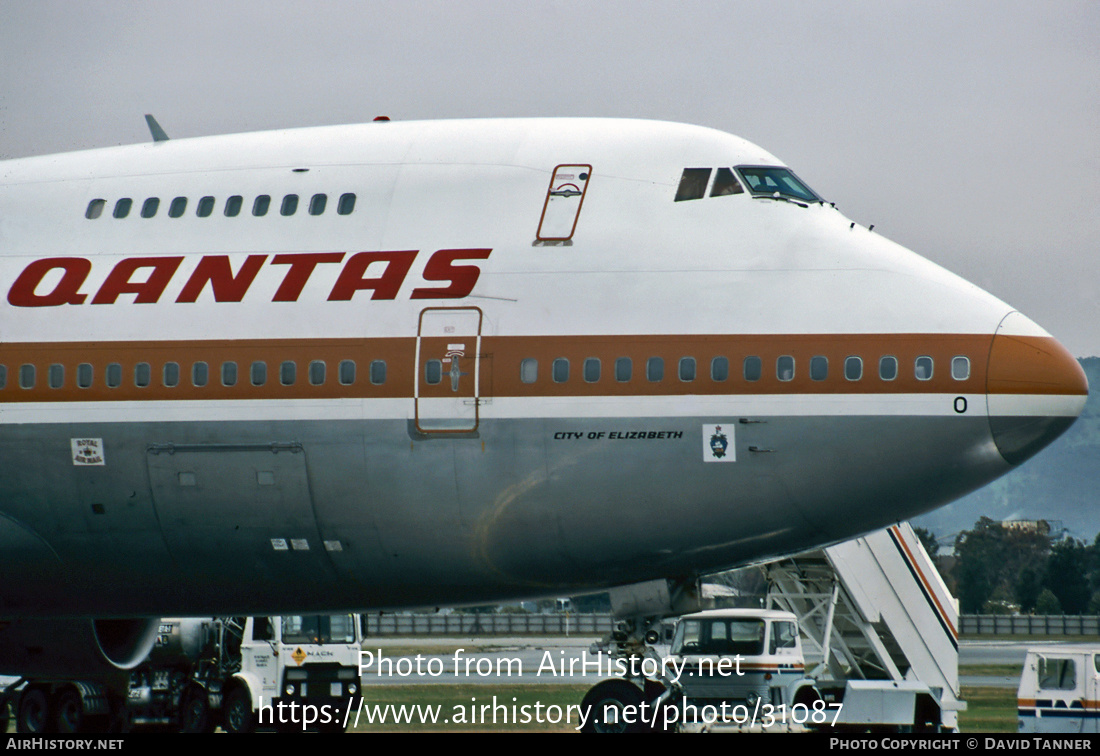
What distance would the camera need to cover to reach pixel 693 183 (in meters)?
15.4

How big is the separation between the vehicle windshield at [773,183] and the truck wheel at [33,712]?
1622cm

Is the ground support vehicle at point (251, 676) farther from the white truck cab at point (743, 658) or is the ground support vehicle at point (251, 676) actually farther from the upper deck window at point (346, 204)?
the upper deck window at point (346, 204)

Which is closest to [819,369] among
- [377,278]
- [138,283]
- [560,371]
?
[560,371]

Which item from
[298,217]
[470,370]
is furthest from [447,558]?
Result: [298,217]

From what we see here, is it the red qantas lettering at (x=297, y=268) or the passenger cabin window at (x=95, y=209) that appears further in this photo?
the passenger cabin window at (x=95, y=209)

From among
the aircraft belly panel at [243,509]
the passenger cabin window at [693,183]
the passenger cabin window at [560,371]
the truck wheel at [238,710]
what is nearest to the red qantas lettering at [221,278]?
the aircraft belly panel at [243,509]

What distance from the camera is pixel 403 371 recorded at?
580 inches

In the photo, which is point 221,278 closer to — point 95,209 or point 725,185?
point 95,209

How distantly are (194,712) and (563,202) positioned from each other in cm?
1863

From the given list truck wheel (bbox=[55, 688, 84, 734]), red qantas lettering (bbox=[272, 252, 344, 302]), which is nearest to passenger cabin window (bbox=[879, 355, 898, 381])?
red qantas lettering (bbox=[272, 252, 344, 302])

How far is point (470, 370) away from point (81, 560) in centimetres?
551

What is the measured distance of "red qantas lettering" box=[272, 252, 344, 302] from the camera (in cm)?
1530

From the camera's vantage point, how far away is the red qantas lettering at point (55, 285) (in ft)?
52.9

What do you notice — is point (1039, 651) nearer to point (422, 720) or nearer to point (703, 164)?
point (703, 164)
